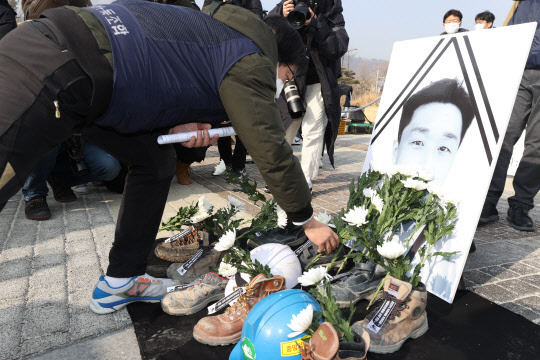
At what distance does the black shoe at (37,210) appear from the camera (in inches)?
136

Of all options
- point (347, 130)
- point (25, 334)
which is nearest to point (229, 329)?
point (25, 334)

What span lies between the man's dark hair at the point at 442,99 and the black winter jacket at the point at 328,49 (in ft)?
5.05

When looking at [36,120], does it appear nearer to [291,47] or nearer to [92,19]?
[92,19]

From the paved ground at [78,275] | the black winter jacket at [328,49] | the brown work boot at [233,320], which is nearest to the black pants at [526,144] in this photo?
the paved ground at [78,275]

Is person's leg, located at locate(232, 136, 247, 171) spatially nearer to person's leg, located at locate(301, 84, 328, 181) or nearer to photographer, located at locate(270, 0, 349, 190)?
photographer, located at locate(270, 0, 349, 190)

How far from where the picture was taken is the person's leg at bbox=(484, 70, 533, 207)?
3.46 metres

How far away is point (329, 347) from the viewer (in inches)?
49.4

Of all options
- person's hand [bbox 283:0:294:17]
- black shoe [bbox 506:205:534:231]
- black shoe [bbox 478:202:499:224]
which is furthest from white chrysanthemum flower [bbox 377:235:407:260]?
person's hand [bbox 283:0:294:17]

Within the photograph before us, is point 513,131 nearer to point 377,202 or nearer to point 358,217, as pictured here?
point 377,202

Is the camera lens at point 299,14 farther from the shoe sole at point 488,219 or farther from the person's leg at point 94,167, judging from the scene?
the shoe sole at point 488,219

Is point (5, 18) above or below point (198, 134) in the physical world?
above

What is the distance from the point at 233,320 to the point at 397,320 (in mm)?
774

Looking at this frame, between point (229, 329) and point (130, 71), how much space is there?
4.01 ft

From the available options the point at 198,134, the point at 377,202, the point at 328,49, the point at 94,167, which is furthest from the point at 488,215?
the point at 94,167
